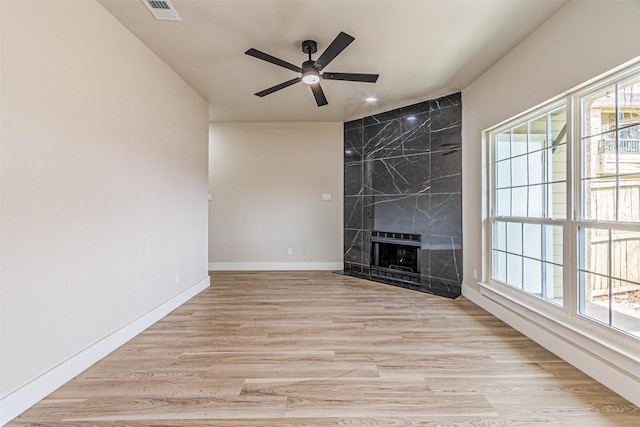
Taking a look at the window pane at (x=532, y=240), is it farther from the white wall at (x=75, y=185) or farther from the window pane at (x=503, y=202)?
the white wall at (x=75, y=185)

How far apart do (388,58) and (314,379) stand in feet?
9.83

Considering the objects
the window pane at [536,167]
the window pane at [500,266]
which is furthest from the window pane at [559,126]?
the window pane at [500,266]

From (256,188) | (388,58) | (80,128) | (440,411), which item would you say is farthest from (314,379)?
(256,188)

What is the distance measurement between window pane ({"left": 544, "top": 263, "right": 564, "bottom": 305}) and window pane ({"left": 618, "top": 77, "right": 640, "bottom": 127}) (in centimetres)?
116

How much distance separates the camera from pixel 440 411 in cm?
165

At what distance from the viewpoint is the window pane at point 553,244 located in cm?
242

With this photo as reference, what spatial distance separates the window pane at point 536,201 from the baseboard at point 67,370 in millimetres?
3822

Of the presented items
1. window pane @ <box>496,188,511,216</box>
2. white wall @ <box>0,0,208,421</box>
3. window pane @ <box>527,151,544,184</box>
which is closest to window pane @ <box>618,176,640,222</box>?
window pane @ <box>527,151,544,184</box>

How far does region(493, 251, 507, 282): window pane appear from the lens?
3.17 metres

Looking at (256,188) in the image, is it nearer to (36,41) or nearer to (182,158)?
(182,158)

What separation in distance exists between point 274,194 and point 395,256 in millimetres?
2441

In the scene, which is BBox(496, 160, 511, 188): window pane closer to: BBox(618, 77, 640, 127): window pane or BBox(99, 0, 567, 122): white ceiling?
BBox(99, 0, 567, 122): white ceiling

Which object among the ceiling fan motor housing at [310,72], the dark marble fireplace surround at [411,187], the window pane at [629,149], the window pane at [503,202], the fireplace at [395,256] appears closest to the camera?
the window pane at [629,149]

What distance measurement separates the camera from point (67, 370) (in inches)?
75.4
